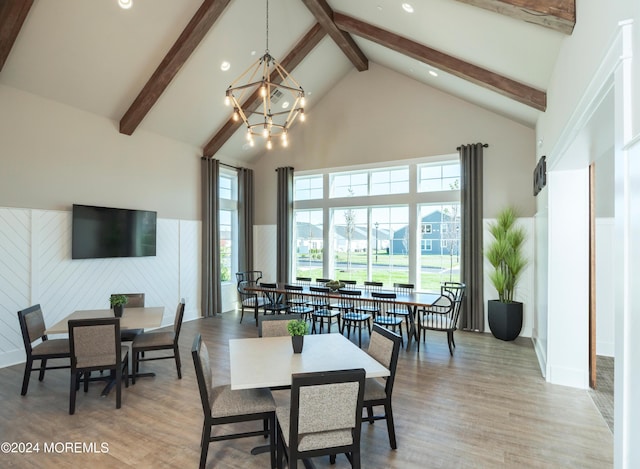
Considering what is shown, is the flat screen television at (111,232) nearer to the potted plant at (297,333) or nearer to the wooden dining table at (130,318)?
the wooden dining table at (130,318)

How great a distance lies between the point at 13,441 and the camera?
2.85m

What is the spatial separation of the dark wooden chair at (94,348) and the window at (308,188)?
5.69m

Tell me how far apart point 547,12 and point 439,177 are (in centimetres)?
431

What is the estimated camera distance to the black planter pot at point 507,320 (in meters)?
5.70

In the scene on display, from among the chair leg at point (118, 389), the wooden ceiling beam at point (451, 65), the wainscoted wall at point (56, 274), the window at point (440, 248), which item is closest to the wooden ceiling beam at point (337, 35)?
the wooden ceiling beam at point (451, 65)

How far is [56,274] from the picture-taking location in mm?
5180

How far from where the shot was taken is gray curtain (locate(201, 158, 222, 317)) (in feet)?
24.8

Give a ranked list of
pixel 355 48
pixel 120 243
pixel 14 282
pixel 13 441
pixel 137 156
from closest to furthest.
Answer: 1. pixel 13 441
2. pixel 14 282
3. pixel 120 243
4. pixel 137 156
5. pixel 355 48

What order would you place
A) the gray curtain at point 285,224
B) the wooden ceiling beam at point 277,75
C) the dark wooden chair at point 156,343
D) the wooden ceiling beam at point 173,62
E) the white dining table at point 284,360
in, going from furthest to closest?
the gray curtain at point 285,224 → the wooden ceiling beam at point 277,75 → the wooden ceiling beam at point 173,62 → the dark wooden chair at point 156,343 → the white dining table at point 284,360

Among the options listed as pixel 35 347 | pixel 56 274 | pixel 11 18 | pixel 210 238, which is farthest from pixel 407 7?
pixel 56 274

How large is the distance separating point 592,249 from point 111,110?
719 cm

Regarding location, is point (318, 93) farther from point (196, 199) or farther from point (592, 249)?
point (592, 249)

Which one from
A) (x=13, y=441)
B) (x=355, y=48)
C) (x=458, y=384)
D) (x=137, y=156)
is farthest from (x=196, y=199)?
(x=458, y=384)

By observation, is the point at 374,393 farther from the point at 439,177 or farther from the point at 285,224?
the point at 285,224
